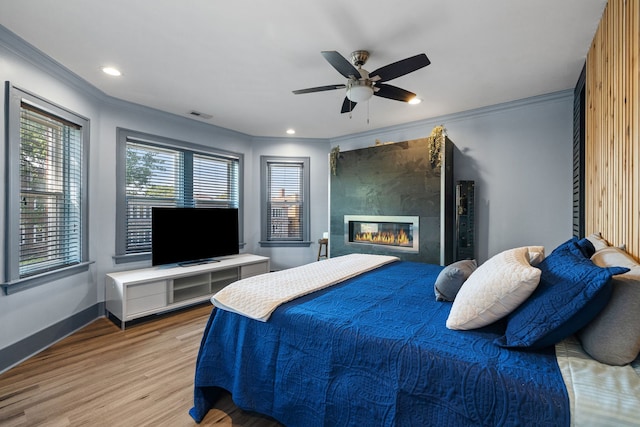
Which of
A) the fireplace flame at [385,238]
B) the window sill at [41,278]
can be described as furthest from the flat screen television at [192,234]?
the fireplace flame at [385,238]

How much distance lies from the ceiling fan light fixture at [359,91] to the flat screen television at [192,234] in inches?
103

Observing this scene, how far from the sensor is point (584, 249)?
159 centimetres

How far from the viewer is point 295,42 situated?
230cm

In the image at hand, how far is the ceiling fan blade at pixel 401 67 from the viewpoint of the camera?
199 cm

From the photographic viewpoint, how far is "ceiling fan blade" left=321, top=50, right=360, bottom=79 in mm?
1945

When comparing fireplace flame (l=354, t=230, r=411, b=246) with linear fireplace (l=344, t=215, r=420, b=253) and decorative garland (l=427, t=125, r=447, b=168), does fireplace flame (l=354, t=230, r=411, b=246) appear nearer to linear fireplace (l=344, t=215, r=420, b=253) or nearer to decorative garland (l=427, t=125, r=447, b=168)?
linear fireplace (l=344, t=215, r=420, b=253)

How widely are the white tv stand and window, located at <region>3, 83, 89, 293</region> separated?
19.4 inches

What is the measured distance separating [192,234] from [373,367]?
330 centimetres

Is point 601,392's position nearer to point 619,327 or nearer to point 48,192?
point 619,327

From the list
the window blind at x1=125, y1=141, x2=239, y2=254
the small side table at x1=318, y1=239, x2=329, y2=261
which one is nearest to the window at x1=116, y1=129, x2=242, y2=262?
the window blind at x1=125, y1=141, x2=239, y2=254

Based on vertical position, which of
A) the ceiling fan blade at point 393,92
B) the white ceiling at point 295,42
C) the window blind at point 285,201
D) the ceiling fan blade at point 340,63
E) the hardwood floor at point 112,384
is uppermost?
the white ceiling at point 295,42

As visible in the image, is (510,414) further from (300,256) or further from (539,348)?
(300,256)

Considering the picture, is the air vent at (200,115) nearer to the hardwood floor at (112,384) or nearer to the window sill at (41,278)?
the window sill at (41,278)

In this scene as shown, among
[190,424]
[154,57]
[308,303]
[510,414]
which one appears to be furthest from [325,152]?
[510,414]
